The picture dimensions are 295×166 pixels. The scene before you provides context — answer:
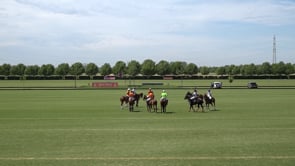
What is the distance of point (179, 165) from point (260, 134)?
7026mm

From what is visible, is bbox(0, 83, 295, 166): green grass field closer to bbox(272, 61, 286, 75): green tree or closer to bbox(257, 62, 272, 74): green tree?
bbox(272, 61, 286, 75): green tree

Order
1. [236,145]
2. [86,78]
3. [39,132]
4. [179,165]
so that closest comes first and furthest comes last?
[179,165], [236,145], [39,132], [86,78]

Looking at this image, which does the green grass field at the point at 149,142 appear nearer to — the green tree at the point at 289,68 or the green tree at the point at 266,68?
the green tree at the point at 289,68

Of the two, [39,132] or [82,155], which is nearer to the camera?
[82,155]

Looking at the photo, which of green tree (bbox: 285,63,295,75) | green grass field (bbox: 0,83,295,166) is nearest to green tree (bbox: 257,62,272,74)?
green tree (bbox: 285,63,295,75)

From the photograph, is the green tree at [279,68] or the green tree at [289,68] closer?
the green tree at [289,68]

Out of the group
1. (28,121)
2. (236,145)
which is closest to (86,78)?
(28,121)

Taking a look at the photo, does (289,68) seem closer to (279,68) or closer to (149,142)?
(279,68)

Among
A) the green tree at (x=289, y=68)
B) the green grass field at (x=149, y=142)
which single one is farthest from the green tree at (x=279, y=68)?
the green grass field at (x=149, y=142)

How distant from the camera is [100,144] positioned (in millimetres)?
15016

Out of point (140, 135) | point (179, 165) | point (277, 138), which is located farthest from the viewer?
point (140, 135)

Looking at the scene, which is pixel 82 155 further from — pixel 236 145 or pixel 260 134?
pixel 260 134

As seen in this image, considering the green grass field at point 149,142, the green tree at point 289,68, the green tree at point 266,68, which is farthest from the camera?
the green tree at point 266,68

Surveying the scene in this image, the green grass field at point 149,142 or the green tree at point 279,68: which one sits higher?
the green tree at point 279,68
